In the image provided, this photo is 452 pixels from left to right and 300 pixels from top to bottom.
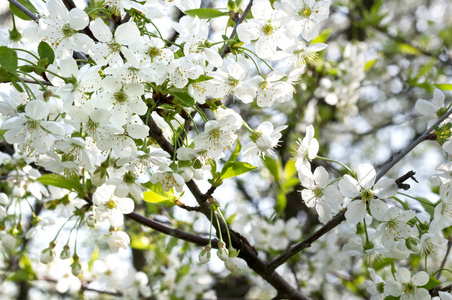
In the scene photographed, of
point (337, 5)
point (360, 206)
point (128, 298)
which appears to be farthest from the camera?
point (337, 5)

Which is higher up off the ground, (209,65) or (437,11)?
(209,65)

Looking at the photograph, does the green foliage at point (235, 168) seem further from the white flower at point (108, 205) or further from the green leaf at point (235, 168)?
the white flower at point (108, 205)

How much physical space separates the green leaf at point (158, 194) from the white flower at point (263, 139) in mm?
320

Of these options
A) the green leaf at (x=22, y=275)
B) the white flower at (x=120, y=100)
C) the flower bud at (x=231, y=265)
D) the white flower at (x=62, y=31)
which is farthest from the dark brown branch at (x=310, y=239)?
the green leaf at (x=22, y=275)

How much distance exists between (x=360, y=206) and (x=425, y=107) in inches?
22.3

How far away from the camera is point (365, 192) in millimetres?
1547

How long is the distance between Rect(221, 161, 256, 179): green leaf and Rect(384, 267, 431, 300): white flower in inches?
29.2

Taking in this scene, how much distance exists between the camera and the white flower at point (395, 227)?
1580mm

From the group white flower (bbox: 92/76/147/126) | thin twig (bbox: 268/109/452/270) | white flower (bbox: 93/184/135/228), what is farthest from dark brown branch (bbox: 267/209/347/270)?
white flower (bbox: 92/76/147/126)

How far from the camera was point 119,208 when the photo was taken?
5.57 ft

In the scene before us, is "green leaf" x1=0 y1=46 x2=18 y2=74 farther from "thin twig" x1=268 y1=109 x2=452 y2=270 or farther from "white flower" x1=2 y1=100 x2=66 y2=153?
"thin twig" x1=268 y1=109 x2=452 y2=270

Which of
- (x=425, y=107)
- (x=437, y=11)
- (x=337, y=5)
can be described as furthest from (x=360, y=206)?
(x=437, y=11)

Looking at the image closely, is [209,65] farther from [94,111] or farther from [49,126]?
[49,126]

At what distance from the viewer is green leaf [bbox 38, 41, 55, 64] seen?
1.35 meters
